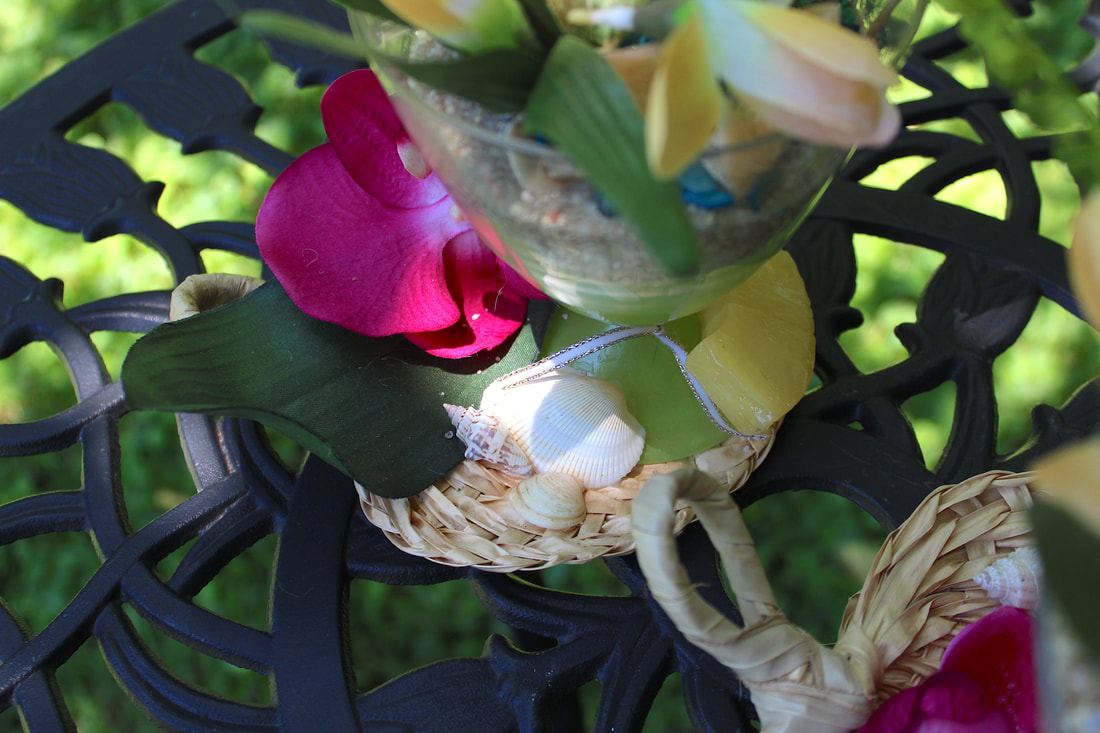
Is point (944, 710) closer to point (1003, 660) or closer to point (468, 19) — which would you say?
point (1003, 660)

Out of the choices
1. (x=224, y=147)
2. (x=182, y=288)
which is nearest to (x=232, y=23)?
(x=224, y=147)

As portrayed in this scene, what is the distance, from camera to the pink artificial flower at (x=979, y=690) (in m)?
0.27

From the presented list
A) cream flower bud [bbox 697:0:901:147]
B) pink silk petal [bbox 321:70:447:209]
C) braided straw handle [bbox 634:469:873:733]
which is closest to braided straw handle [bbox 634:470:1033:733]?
braided straw handle [bbox 634:469:873:733]

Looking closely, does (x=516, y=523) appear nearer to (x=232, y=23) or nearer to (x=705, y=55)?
(x=705, y=55)

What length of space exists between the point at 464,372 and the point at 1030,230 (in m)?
0.34

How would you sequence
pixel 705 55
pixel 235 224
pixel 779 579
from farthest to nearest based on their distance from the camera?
pixel 779 579 < pixel 235 224 < pixel 705 55

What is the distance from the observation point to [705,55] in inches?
9.3

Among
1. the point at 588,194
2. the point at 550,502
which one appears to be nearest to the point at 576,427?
the point at 550,502

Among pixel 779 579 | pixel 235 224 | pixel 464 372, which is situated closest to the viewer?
pixel 464 372

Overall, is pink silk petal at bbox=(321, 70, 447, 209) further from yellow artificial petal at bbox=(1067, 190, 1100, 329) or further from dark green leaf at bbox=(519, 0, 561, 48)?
yellow artificial petal at bbox=(1067, 190, 1100, 329)

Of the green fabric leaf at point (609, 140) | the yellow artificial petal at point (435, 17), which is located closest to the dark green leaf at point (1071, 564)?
the green fabric leaf at point (609, 140)

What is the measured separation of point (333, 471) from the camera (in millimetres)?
448

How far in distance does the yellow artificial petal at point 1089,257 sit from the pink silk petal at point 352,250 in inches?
11.0

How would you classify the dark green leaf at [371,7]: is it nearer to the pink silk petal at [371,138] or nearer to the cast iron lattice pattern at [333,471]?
the pink silk petal at [371,138]
